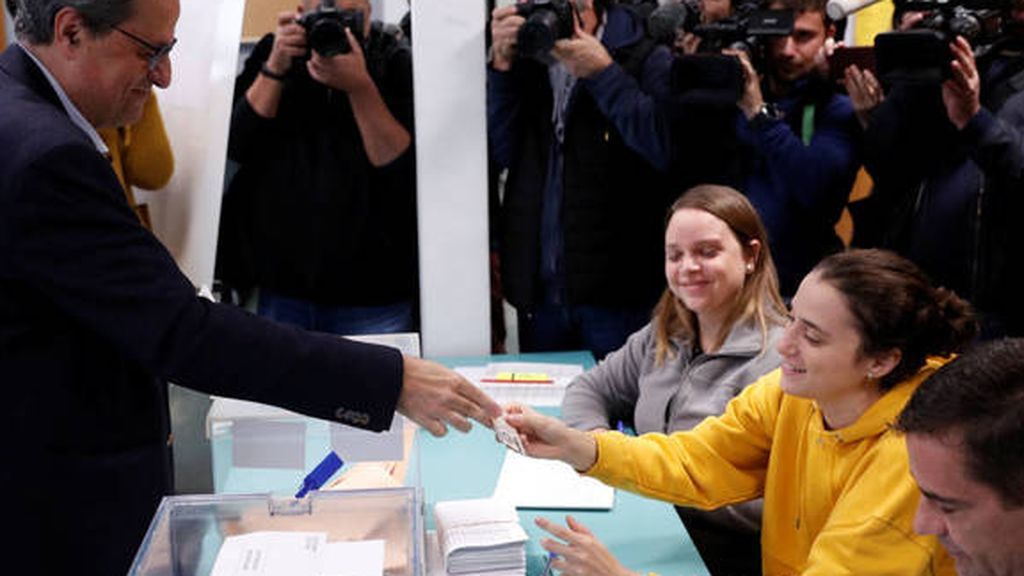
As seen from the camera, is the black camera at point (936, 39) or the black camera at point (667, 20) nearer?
the black camera at point (936, 39)

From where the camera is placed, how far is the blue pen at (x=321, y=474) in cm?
151

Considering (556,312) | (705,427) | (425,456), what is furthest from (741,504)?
(556,312)

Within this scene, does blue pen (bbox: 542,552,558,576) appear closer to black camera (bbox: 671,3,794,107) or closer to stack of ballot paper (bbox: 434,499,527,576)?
stack of ballot paper (bbox: 434,499,527,576)

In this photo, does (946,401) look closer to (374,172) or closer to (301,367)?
(301,367)

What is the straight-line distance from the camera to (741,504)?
1.96 m

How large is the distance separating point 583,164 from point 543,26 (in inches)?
15.0

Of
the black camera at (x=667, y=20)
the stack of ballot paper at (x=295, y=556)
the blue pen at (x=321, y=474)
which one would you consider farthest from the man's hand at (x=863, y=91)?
the stack of ballot paper at (x=295, y=556)

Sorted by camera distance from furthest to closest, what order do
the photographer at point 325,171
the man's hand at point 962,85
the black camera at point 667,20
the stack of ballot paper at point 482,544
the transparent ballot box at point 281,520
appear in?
1. the black camera at point 667,20
2. the photographer at point 325,171
3. the man's hand at point 962,85
4. the stack of ballot paper at point 482,544
5. the transparent ballot box at point 281,520

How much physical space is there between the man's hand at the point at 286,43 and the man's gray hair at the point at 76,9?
1299 mm

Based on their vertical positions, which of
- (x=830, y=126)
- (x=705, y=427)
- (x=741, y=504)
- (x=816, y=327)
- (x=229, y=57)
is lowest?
(x=741, y=504)

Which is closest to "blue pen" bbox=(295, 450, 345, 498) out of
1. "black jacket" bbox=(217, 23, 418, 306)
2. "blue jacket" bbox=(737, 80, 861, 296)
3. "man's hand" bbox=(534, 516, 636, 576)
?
"man's hand" bbox=(534, 516, 636, 576)

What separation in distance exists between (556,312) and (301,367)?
167 cm

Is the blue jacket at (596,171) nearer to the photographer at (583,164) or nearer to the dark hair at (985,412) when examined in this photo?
the photographer at (583,164)

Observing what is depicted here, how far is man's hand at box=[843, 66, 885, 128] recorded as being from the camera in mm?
2955
